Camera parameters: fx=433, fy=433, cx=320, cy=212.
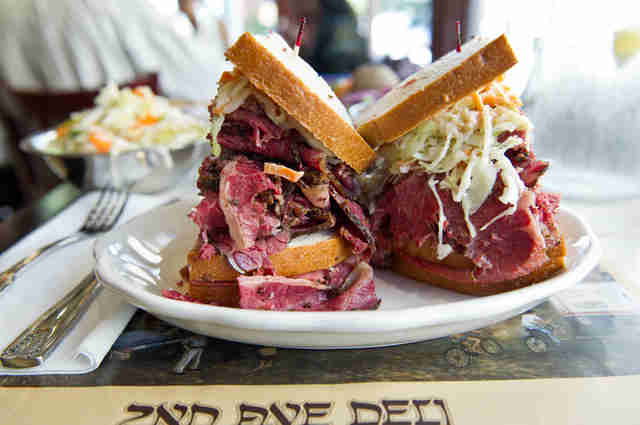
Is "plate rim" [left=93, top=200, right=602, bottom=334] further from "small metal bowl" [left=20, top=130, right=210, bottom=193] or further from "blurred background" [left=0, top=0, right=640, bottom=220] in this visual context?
"small metal bowl" [left=20, top=130, right=210, bottom=193]

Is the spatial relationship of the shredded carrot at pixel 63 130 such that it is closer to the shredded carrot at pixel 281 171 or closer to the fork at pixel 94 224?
the fork at pixel 94 224

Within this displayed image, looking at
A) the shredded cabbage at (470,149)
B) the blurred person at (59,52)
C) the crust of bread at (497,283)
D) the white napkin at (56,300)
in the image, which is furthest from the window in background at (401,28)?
the white napkin at (56,300)

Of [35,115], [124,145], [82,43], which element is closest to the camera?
[124,145]

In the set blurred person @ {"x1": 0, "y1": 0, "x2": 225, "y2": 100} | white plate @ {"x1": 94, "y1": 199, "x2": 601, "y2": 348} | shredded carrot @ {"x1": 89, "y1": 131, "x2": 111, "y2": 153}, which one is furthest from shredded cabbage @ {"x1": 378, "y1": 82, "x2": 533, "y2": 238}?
blurred person @ {"x1": 0, "y1": 0, "x2": 225, "y2": 100}

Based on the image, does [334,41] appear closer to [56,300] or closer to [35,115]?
[35,115]

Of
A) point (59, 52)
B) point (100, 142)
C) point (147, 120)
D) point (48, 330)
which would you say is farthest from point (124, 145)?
point (59, 52)

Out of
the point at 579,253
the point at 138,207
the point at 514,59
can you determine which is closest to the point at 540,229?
the point at 579,253
